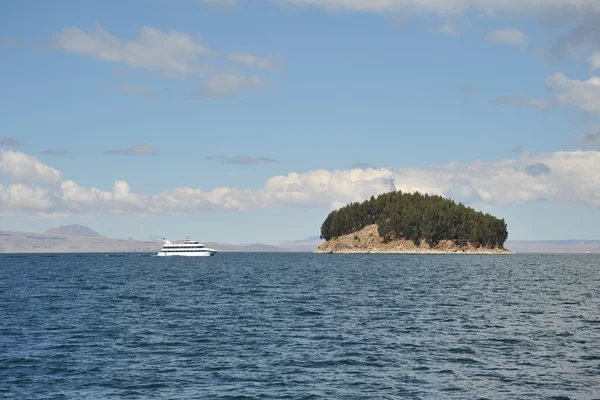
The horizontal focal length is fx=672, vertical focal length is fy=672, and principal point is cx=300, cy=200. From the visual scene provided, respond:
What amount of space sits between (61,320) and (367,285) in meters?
64.2

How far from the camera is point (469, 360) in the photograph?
49500mm

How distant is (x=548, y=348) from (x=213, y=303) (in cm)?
4876

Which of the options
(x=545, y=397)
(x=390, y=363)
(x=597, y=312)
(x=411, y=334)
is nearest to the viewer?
(x=545, y=397)

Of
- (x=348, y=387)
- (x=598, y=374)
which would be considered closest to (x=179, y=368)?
(x=348, y=387)

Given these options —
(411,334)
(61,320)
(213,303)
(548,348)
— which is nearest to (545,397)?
(548,348)

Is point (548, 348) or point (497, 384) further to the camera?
point (548, 348)

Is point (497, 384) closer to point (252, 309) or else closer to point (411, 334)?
point (411, 334)

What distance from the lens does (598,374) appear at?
45.0 m

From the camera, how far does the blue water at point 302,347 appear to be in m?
41.5

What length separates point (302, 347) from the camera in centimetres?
5525

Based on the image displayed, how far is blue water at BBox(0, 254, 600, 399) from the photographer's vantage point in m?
41.5

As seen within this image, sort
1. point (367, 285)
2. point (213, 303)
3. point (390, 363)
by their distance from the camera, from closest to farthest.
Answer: point (390, 363), point (213, 303), point (367, 285)

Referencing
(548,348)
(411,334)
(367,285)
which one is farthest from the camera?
(367,285)

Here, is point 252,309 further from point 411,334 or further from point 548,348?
point 548,348
